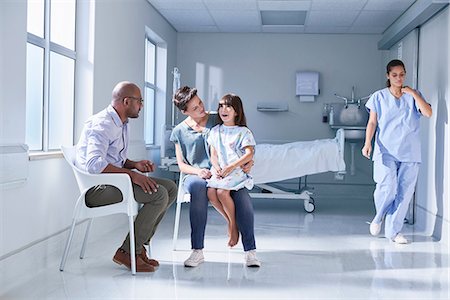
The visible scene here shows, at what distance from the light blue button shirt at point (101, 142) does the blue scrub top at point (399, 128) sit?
2.13 metres

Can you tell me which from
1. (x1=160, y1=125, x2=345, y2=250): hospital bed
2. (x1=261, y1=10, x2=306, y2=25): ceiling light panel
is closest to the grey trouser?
(x1=160, y1=125, x2=345, y2=250): hospital bed

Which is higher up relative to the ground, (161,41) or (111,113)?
(161,41)

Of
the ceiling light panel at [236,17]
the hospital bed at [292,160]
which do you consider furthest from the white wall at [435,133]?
the ceiling light panel at [236,17]

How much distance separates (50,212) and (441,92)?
125 inches

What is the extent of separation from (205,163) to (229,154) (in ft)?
0.69

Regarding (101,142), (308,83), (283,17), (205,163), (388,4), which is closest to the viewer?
(101,142)

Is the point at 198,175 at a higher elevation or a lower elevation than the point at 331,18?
lower

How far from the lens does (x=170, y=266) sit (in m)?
3.37

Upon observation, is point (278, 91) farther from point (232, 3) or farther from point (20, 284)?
point (20, 284)

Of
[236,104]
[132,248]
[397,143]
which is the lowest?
[132,248]

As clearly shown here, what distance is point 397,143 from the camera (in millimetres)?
4340

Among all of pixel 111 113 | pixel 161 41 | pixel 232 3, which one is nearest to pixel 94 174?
pixel 111 113

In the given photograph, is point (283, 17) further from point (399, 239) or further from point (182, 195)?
point (182, 195)

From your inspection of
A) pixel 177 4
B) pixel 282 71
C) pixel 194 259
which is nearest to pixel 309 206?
pixel 282 71
